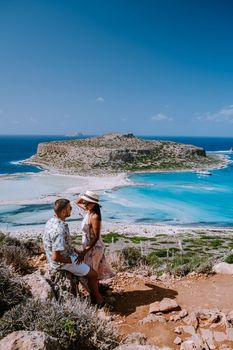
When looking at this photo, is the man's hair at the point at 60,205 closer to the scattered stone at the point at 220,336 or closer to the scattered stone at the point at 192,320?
the scattered stone at the point at 192,320

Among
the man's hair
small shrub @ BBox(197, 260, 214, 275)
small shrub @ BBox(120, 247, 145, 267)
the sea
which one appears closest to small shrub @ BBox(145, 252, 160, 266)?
small shrub @ BBox(120, 247, 145, 267)

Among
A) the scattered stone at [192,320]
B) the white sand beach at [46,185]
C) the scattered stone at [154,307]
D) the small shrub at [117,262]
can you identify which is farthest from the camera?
the white sand beach at [46,185]

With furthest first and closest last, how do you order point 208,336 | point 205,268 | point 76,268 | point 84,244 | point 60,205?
point 205,268
point 84,244
point 76,268
point 60,205
point 208,336

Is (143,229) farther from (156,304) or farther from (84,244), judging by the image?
(84,244)

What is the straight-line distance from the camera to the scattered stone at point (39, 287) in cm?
522

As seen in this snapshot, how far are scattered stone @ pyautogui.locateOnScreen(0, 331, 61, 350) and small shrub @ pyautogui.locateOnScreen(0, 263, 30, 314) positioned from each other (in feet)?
5.17

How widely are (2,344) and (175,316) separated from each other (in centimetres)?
344

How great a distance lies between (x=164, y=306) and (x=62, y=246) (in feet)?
7.37

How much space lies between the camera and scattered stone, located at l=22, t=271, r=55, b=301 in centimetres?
522

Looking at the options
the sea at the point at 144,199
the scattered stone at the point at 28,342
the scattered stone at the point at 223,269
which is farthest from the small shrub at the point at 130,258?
the sea at the point at 144,199

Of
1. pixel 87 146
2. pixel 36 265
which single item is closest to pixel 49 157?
pixel 87 146

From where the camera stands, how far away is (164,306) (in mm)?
6168

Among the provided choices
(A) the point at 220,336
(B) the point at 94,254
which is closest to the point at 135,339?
(A) the point at 220,336

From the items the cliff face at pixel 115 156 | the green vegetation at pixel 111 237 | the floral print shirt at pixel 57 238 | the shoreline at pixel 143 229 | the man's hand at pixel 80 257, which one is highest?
the floral print shirt at pixel 57 238
